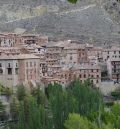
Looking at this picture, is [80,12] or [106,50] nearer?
[106,50]

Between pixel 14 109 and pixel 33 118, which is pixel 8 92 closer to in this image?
pixel 14 109

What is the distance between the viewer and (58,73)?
24391 millimetres

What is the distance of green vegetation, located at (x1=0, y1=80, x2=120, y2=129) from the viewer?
48.0 feet

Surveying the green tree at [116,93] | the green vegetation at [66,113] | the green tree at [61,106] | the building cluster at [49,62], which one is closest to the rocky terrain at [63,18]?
the building cluster at [49,62]

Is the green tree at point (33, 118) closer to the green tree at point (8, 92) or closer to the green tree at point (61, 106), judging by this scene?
the green tree at point (61, 106)

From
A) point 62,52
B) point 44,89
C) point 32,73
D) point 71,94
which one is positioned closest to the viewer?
point 71,94

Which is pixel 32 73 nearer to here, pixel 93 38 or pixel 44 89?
pixel 44 89

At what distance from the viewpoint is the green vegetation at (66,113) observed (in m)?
14.6

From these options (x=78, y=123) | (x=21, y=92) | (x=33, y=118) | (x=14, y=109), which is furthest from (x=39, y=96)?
(x=78, y=123)

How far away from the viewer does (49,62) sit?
2625 cm

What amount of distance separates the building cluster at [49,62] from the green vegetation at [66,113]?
397 centimetres

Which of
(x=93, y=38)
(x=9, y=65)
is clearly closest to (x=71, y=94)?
(x=9, y=65)

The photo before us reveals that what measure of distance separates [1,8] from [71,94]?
2401cm

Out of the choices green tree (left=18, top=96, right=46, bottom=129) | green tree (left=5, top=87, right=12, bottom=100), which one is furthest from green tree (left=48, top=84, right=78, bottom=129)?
green tree (left=5, top=87, right=12, bottom=100)
